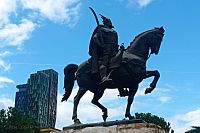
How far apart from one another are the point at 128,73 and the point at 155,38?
133cm

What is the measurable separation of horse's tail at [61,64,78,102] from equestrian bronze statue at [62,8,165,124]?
31 millimetres

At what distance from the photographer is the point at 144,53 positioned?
11.0m

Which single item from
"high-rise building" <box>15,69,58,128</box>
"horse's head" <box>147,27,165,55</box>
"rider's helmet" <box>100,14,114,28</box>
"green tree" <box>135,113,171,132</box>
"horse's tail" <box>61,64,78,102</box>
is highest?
"high-rise building" <box>15,69,58,128</box>

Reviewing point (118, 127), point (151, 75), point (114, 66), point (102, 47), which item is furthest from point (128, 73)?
point (118, 127)

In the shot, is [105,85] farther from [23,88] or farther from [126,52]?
[23,88]

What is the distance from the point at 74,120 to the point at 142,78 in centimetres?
232

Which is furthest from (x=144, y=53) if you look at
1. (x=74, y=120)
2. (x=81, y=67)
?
(x=74, y=120)


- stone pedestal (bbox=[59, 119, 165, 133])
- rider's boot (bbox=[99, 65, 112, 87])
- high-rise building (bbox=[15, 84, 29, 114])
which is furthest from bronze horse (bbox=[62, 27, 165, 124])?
high-rise building (bbox=[15, 84, 29, 114])

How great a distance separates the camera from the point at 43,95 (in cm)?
7056

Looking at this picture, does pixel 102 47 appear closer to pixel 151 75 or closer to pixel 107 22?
pixel 107 22

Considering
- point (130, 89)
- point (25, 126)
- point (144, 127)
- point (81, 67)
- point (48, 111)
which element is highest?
point (48, 111)

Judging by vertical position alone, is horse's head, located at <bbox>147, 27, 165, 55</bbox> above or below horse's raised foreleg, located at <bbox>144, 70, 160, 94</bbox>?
above

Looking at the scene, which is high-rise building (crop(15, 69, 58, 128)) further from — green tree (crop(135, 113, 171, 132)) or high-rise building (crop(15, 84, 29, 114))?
green tree (crop(135, 113, 171, 132))

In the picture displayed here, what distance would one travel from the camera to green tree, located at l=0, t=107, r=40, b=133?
101 feet
